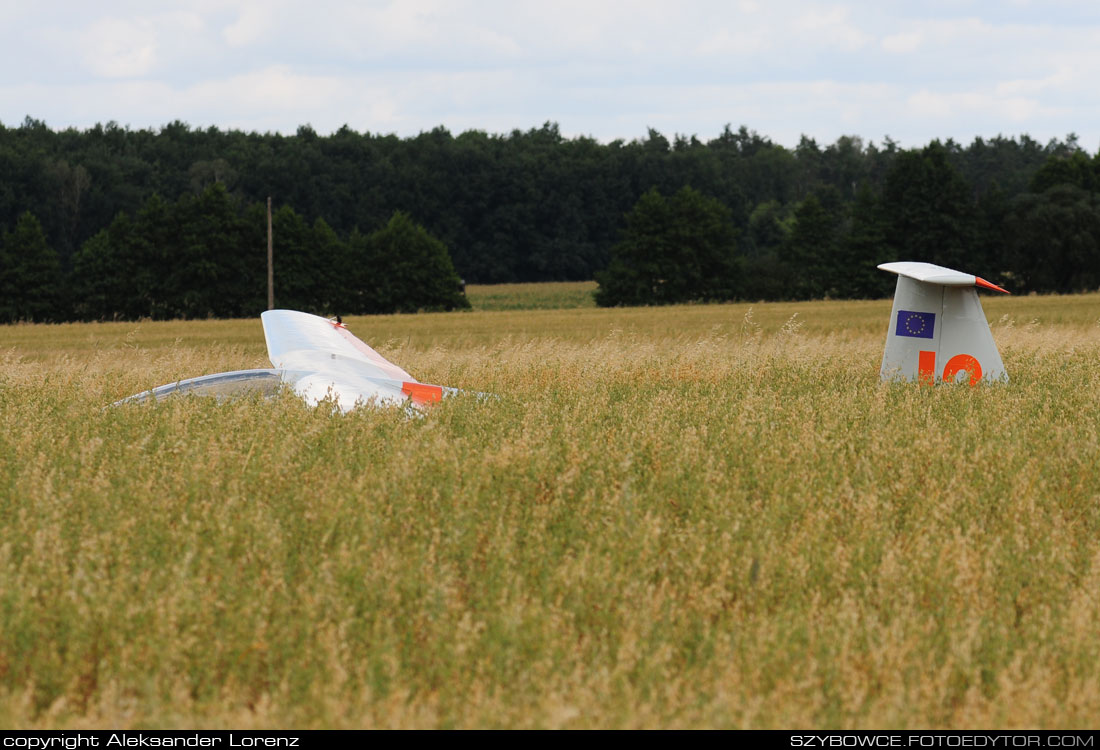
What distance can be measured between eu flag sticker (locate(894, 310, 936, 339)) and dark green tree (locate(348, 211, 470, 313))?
4614 centimetres

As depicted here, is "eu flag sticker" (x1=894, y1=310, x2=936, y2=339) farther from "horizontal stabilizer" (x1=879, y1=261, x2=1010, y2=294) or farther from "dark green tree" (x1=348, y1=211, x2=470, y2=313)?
"dark green tree" (x1=348, y1=211, x2=470, y2=313)

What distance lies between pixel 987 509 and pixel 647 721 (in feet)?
9.19

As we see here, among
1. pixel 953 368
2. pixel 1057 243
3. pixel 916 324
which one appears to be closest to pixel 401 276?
pixel 1057 243

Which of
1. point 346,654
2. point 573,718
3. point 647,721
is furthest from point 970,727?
point 346,654

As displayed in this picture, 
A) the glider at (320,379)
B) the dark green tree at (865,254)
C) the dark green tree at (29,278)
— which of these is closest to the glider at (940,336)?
the glider at (320,379)

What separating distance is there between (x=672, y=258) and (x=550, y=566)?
55823mm

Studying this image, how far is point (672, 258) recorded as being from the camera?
193ft

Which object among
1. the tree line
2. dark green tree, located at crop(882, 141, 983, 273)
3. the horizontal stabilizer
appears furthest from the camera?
dark green tree, located at crop(882, 141, 983, 273)

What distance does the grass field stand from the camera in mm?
3082

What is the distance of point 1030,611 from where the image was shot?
3869mm

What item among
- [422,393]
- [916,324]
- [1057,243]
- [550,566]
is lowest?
[550,566]

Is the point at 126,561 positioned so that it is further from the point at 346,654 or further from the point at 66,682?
the point at 346,654

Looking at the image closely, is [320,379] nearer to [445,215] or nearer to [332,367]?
[332,367]

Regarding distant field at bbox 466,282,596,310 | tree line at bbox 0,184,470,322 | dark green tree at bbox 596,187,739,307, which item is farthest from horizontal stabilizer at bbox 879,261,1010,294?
dark green tree at bbox 596,187,739,307
